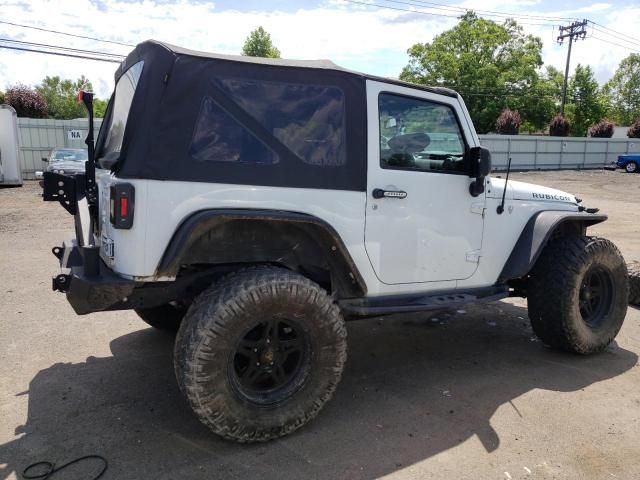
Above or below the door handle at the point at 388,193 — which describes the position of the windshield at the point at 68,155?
below

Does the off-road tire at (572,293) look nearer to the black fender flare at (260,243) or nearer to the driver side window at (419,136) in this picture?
the driver side window at (419,136)

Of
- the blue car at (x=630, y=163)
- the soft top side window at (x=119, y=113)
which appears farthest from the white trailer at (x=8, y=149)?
the blue car at (x=630, y=163)

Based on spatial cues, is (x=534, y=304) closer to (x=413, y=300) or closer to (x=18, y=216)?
(x=413, y=300)

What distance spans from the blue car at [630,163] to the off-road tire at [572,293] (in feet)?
99.7

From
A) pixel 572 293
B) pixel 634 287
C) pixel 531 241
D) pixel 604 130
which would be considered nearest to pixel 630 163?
pixel 604 130

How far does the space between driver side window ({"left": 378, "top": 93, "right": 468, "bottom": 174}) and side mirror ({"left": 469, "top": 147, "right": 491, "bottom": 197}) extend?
0.23ft

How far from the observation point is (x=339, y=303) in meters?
3.60

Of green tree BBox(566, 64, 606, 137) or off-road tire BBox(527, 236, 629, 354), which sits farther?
green tree BBox(566, 64, 606, 137)

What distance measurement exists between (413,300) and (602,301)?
6.67 ft

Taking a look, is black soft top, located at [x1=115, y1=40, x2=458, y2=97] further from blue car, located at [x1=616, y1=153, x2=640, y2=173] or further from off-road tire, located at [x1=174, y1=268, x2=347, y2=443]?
blue car, located at [x1=616, y1=153, x2=640, y2=173]

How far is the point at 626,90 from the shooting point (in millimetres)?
75062

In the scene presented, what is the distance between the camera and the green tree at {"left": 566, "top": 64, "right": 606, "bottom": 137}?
2227 inches

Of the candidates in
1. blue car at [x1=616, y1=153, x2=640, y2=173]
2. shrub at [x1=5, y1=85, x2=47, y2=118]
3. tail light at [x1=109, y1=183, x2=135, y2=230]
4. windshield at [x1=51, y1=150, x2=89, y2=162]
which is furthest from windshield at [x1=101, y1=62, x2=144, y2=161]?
blue car at [x1=616, y1=153, x2=640, y2=173]

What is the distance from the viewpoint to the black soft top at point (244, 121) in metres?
2.96
